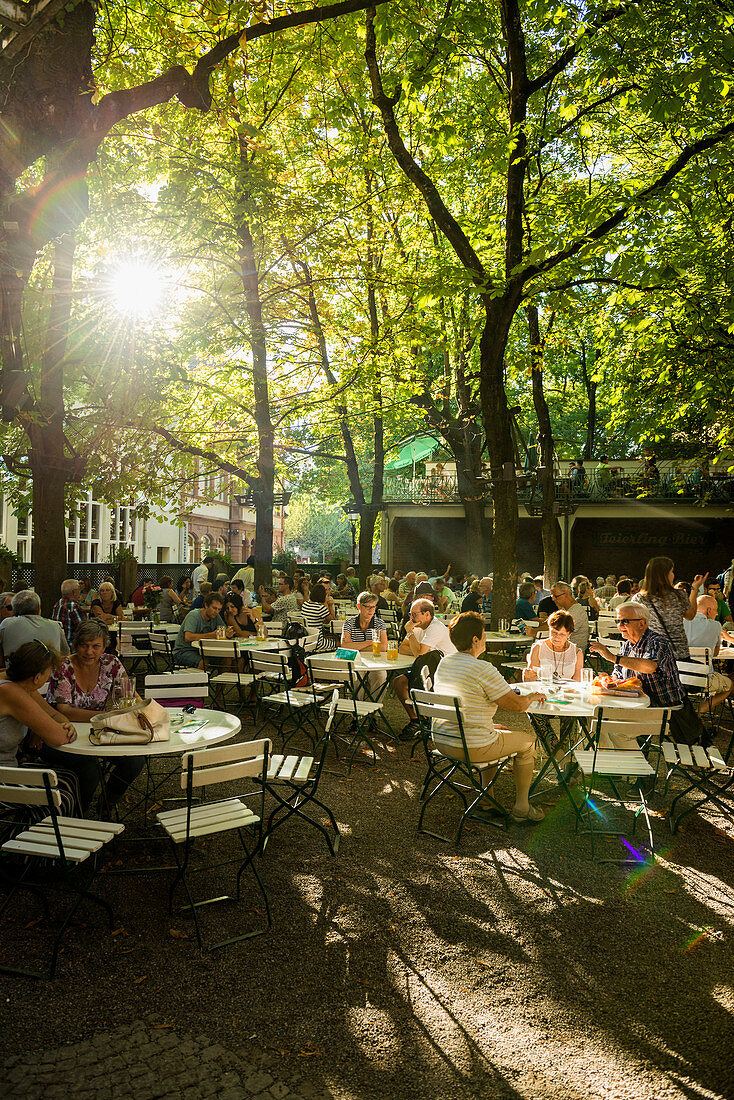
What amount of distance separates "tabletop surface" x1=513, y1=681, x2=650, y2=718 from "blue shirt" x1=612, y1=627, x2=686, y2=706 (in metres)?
0.29

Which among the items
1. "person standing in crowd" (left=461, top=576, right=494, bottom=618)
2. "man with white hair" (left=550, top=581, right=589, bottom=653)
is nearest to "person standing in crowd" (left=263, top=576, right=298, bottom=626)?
"person standing in crowd" (left=461, top=576, right=494, bottom=618)

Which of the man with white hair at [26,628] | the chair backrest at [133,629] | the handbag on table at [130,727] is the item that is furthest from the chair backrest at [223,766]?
the chair backrest at [133,629]

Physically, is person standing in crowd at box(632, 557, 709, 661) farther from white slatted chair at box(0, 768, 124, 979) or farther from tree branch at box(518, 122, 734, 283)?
white slatted chair at box(0, 768, 124, 979)

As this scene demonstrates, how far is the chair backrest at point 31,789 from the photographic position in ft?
11.9

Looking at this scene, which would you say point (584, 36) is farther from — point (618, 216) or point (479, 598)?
point (479, 598)

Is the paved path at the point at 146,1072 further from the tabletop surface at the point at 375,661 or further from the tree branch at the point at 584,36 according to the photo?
the tree branch at the point at 584,36

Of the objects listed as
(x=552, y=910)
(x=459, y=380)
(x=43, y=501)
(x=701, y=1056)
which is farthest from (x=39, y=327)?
(x=459, y=380)

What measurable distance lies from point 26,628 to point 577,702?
488 cm

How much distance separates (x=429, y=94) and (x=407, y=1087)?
1216 centimetres

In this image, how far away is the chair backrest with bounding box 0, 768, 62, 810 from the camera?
3.62 meters

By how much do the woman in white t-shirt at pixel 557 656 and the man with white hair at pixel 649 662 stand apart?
0.57 m

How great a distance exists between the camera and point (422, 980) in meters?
3.59

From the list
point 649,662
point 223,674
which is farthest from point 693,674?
point 223,674

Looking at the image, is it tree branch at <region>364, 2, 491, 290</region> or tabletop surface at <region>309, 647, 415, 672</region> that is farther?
tree branch at <region>364, 2, 491, 290</region>
